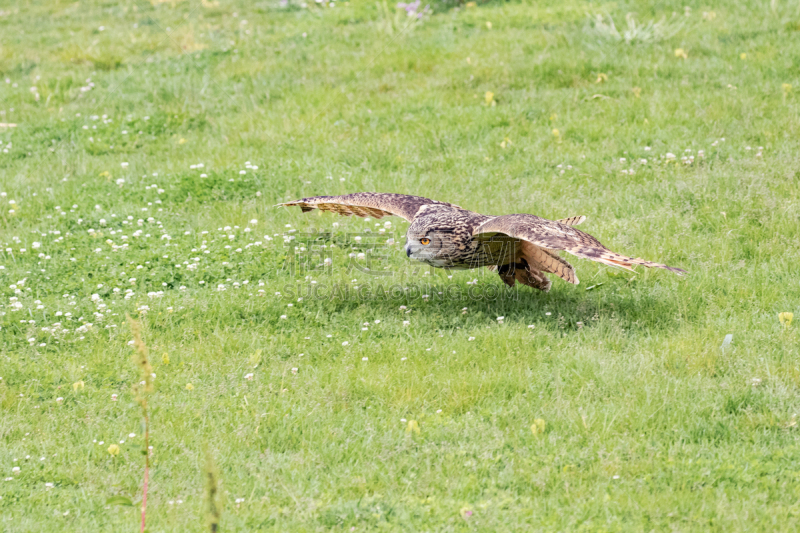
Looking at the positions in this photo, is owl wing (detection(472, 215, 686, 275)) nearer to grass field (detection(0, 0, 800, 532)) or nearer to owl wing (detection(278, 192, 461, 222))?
grass field (detection(0, 0, 800, 532))

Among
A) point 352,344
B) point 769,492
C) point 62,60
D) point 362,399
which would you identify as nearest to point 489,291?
point 352,344

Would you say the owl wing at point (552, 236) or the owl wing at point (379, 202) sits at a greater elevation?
the owl wing at point (552, 236)

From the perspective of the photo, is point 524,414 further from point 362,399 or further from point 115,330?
point 115,330

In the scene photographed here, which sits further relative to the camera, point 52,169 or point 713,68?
point 713,68

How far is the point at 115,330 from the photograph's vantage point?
20.5 ft

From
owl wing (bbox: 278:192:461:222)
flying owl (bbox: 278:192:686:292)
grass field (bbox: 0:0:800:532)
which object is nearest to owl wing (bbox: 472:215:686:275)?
flying owl (bbox: 278:192:686:292)

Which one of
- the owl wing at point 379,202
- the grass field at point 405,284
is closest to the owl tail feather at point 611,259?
the grass field at point 405,284

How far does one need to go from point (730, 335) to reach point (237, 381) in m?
3.57

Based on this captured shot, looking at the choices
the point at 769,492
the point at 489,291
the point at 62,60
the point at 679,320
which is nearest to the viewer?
the point at 769,492

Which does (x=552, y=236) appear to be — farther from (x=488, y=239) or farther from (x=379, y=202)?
(x=379, y=202)

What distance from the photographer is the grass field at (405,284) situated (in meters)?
4.30

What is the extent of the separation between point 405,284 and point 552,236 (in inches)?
74.7

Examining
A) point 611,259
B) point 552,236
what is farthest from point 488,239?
point 611,259

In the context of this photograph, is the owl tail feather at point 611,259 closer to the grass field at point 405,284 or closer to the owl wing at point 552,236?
the owl wing at point 552,236
